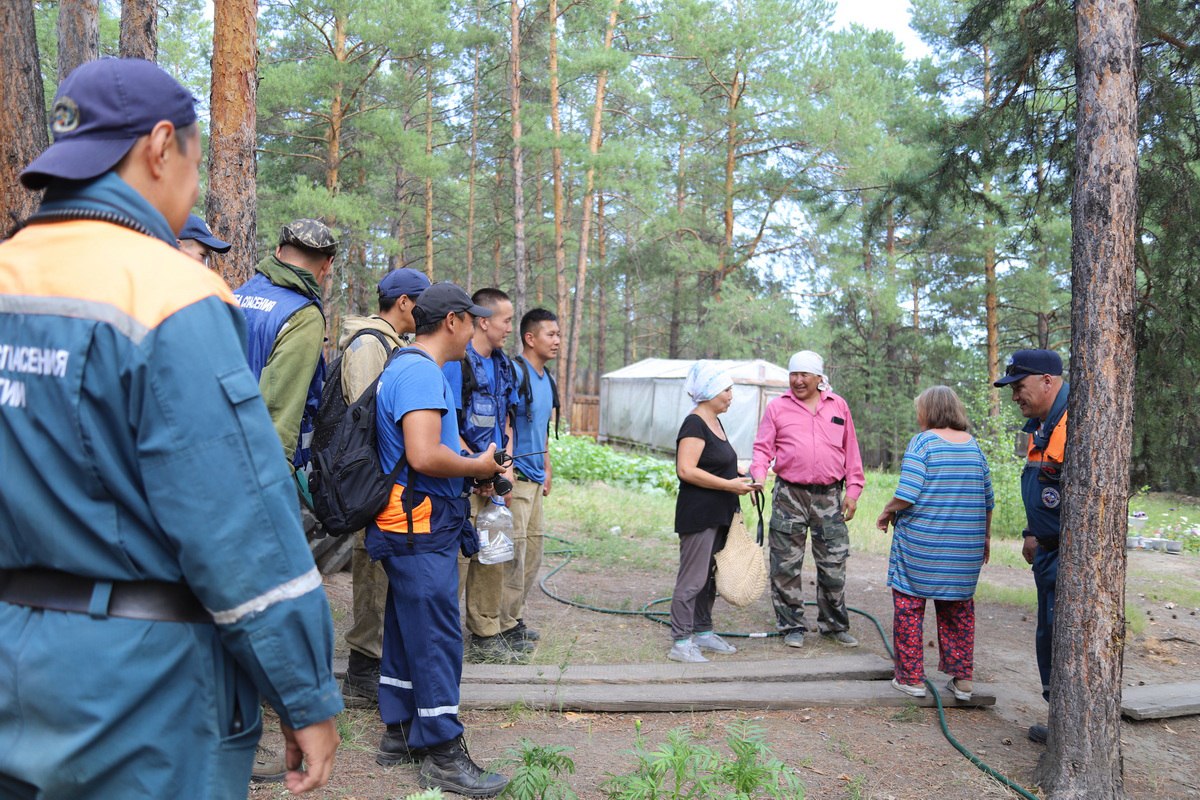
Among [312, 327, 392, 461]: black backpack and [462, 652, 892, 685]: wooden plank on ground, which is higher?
[312, 327, 392, 461]: black backpack

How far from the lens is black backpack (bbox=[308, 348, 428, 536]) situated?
3676 mm

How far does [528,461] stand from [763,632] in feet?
7.44

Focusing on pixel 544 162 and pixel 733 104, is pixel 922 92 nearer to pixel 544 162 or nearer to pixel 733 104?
pixel 733 104

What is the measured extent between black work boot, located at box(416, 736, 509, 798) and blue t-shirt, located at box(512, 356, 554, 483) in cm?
233

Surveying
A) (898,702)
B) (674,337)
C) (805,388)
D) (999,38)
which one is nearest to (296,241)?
(805,388)

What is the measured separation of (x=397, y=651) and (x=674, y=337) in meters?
32.3

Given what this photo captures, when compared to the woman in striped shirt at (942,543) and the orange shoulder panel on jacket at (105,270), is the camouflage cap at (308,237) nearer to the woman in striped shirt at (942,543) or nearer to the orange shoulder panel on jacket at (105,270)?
the orange shoulder panel on jacket at (105,270)

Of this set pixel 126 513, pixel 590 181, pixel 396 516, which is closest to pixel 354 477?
pixel 396 516

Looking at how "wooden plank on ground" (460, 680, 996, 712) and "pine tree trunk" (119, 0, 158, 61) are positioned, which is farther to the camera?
"pine tree trunk" (119, 0, 158, 61)

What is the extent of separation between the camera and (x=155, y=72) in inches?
66.9

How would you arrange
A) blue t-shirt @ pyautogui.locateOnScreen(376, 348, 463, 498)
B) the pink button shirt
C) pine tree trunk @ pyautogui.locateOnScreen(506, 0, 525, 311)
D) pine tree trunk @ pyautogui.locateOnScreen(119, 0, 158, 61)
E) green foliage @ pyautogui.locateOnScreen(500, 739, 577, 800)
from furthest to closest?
1. pine tree trunk @ pyautogui.locateOnScreen(506, 0, 525, 311)
2. pine tree trunk @ pyautogui.locateOnScreen(119, 0, 158, 61)
3. the pink button shirt
4. blue t-shirt @ pyautogui.locateOnScreen(376, 348, 463, 498)
5. green foliage @ pyautogui.locateOnScreen(500, 739, 577, 800)

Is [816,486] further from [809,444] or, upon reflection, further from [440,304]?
[440,304]

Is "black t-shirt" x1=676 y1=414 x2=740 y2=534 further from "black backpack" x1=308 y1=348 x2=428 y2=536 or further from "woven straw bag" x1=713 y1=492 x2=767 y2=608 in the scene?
"black backpack" x1=308 y1=348 x2=428 y2=536

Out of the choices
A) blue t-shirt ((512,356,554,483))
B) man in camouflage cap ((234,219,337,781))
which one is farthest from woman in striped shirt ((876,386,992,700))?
man in camouflage cap ((234,219,337,781))
